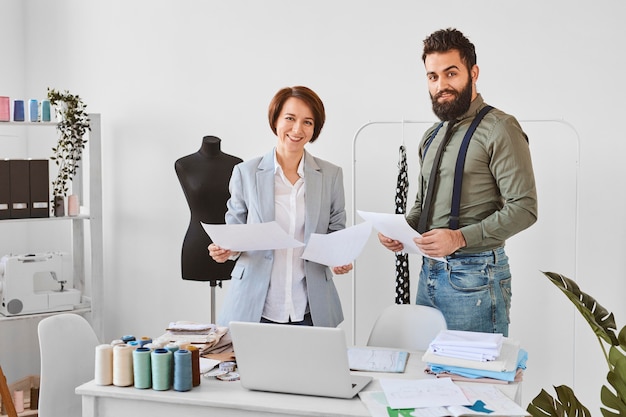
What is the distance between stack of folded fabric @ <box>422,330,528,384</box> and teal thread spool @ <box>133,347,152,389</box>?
2.85ft

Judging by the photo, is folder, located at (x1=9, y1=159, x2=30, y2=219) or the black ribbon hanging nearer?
the black ribbon hanging

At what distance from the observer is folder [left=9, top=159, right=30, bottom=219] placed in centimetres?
445

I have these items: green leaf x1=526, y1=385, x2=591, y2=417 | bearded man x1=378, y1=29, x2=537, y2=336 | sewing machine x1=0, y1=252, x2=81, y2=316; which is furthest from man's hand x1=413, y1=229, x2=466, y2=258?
sewing machine x1=0, y1=252, x2=81, y2=316

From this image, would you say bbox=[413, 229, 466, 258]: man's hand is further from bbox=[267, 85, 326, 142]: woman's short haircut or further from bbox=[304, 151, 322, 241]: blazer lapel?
bbox=[267, 85, 326, 142]: woman's short haircut

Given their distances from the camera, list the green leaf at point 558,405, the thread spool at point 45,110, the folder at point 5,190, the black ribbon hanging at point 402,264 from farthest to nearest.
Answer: the thread spool at point 45,110 < the folder at point 5,190 < the black ribbon hanging at point 402,264 < the green leaf at point 558,405

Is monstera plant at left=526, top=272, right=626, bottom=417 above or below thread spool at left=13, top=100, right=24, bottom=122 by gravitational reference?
below

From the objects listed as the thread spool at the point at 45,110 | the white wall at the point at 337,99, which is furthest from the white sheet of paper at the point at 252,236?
the thread spool at the point at 45,110

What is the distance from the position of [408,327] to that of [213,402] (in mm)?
1065

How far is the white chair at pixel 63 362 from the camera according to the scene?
278cm

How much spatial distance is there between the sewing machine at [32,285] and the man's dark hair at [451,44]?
108 inches

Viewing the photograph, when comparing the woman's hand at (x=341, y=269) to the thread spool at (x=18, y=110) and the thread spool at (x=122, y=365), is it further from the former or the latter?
the thread spool at (x=18, y=110)

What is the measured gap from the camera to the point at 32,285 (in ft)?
15.1

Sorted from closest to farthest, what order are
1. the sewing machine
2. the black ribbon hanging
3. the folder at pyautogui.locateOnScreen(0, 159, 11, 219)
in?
the black ribbon hanging, the folder at pyautogui.locateOnScreen(0, 159, 11, 219), the sewing machine

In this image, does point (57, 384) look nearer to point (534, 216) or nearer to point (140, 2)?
point (534, 216)
